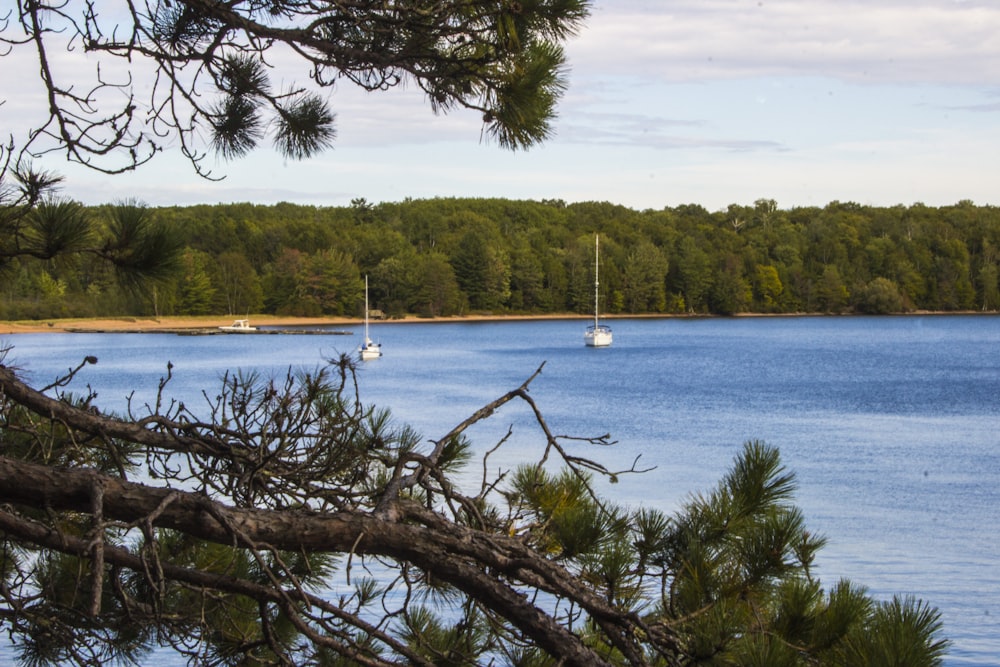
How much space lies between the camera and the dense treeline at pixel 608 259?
2975 inches

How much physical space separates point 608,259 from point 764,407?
187 feet

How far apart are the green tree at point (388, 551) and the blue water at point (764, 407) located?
627 mm

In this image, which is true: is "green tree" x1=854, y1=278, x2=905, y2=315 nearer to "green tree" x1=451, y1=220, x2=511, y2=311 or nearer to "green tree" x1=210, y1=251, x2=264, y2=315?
"green tree" x1=451, y1=220, x2=511, y2=311

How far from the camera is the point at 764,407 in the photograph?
3122 centimetres

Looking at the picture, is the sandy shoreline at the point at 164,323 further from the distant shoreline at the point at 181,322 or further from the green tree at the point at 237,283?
the green tree at the point at 237,283

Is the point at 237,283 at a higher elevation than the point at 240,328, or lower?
higher

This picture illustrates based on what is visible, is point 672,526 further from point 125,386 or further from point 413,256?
point 413,256

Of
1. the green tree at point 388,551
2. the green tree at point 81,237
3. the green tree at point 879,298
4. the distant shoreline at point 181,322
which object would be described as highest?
the green tree at point 81,237

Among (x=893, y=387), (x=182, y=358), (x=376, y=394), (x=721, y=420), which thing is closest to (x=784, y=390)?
(x=893, y=387)

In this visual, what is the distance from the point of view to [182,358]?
162ft

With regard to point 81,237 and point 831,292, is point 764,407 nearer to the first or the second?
point 81,237

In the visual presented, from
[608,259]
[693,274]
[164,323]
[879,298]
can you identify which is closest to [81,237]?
[164,323]

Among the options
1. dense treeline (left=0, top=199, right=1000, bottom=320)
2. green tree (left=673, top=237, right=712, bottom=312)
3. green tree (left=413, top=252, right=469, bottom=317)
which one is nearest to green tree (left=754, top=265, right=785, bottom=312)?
dense treeline (left=0, top=199, right=1000, bottom=320)

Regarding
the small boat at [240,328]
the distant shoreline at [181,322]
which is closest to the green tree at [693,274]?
the distant shoreline at [181,322]
